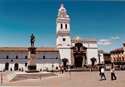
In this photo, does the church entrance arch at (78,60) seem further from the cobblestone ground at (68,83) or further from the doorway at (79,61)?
the cobblestone ground at (68,83)

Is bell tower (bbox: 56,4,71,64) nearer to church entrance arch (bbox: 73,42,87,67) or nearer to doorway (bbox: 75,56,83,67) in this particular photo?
church entrance arch (bbox: 73,42,87,67)

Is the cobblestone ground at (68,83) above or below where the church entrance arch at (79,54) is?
below

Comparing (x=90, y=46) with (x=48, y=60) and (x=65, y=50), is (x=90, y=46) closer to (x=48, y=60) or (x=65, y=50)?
(x=65, y=50)

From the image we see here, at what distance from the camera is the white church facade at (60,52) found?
214 feet

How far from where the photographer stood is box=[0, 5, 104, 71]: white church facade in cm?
6519

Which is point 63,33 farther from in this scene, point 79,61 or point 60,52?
point 79,61

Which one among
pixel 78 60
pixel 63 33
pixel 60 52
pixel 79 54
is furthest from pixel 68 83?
pixel 63 33

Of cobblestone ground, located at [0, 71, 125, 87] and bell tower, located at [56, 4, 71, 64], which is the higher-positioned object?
bell tower, located at [56, 4, 71, 64]

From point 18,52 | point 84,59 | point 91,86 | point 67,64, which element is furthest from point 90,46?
point 91,86

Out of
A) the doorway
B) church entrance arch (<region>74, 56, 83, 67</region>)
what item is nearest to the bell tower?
church entrance arch (<region>74, 56, 83, 67</region>)

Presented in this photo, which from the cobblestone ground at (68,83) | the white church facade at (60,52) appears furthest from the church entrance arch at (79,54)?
the cobblestone ground at (68,83)

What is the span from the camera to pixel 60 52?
2689 inches

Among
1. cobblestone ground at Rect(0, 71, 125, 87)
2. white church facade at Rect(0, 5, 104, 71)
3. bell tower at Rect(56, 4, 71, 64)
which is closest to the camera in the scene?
cobblestone ground at Rect(0, 71, 125, 87)

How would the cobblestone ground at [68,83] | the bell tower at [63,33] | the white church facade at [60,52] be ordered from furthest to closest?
the bell tower at [63,33], the white church facade at [60,52], the cobblestone ground at [68,83]
